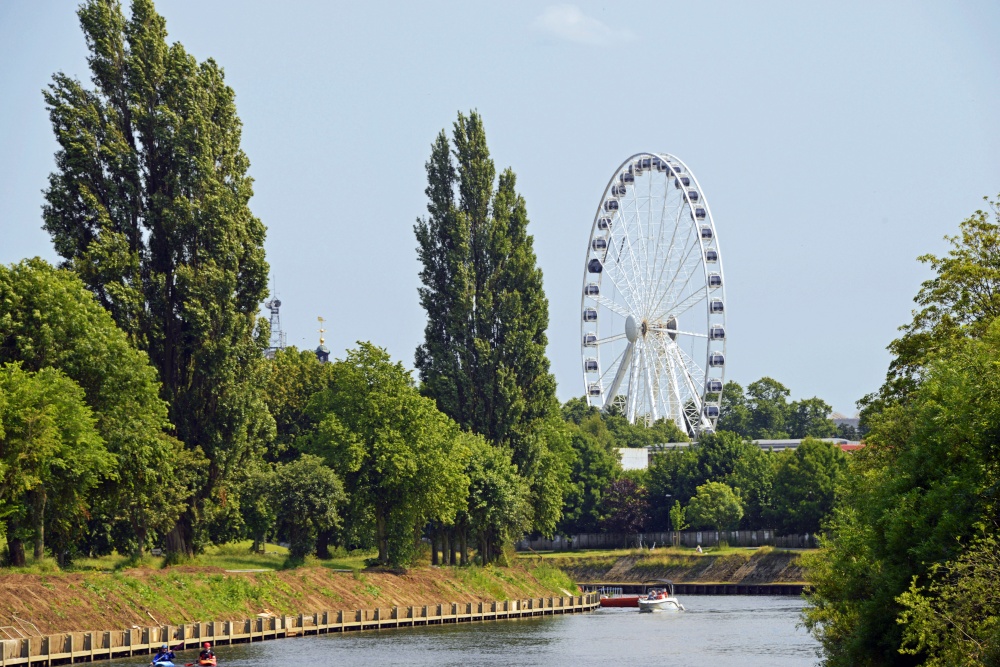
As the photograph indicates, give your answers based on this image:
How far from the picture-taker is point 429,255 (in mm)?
108625

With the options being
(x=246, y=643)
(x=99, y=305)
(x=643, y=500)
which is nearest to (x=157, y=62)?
(x=99, y=305)

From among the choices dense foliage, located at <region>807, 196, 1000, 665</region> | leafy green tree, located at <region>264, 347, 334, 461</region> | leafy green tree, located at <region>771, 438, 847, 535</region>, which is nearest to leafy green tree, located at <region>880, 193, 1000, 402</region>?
dense foliage, located at <region>807, 196, 1000, 665</region>

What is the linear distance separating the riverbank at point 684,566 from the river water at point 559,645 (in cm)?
3927

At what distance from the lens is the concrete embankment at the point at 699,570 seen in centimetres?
13850

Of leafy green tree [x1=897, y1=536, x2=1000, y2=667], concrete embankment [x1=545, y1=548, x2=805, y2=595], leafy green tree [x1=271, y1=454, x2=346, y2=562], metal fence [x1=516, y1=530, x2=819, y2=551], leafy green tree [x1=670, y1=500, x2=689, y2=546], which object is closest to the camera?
leafy green tree [x1=897, y1=536, x2=1000, y2=667]

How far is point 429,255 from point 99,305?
35.8m

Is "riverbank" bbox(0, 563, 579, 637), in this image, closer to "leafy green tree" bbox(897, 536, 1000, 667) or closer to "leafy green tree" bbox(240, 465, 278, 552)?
"leafy green tree" bbox(240, 465, 278, 552)

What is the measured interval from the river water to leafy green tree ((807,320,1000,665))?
2101cm

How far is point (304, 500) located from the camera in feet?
298

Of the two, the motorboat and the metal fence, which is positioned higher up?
the metal fence

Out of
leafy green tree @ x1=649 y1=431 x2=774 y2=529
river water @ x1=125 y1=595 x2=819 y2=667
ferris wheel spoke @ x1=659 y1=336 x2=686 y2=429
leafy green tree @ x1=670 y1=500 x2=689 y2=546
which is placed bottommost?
river water @ x1=125 y1=595 x2=819 y2=667

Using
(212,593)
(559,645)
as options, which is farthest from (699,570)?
(212,593)

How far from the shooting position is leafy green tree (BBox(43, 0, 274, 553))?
82312 mm

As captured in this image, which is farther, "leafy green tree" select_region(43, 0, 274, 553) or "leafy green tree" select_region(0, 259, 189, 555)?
"leafy green tree" select_region(43, 0, 274, 553)
